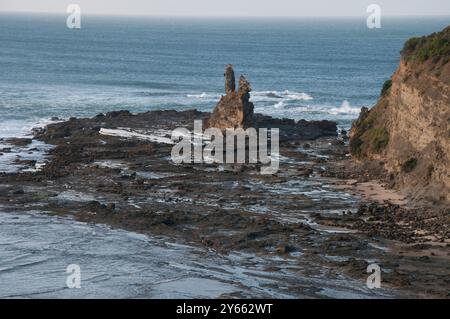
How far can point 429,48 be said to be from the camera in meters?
66.5

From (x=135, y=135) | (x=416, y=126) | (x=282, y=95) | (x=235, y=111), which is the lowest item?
(x=282, y=95)

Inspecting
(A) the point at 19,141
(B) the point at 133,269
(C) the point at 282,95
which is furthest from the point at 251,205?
(C) the point at 282,95

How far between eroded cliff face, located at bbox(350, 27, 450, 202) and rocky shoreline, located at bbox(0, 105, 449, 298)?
1973mm

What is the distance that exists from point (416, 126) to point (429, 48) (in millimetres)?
6909

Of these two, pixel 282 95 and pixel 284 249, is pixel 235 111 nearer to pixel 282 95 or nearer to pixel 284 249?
pixel 282 95

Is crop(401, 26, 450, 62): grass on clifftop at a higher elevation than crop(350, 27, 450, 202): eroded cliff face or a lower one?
higher

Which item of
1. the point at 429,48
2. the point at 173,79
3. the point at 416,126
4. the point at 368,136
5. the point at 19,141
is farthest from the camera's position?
the point at 173,79

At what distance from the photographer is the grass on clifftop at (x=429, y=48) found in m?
65.1

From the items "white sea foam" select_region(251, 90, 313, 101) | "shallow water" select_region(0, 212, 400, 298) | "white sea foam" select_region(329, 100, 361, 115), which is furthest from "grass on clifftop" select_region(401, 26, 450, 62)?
"white sea foam" select_region(251, 90, 313, 101)

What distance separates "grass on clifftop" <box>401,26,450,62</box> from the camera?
6506 centimetres

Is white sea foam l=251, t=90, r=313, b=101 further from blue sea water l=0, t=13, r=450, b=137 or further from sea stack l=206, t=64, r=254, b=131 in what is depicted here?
sea stack l=206, t=64, r=254, b=131

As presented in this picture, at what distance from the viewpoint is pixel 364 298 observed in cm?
4200

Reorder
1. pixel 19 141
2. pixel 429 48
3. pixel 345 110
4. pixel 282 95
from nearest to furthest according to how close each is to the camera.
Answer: pixel 429 48 < pixel 19 141 < pixel 345 110 < pixel 282 95
